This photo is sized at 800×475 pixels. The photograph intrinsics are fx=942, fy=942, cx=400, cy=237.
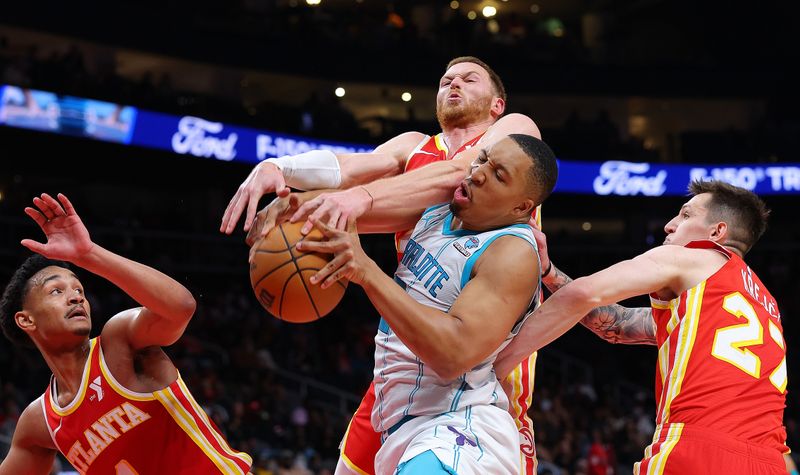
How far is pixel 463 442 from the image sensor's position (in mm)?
3135

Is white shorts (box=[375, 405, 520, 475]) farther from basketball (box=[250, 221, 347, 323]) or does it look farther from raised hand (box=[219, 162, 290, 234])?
raised hand (box=[219, 162, 290, 234])

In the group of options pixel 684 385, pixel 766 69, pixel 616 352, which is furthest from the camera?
pixel 766 69

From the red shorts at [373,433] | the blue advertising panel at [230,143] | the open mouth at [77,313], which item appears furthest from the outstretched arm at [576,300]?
the blue advertising panel at [230,143]

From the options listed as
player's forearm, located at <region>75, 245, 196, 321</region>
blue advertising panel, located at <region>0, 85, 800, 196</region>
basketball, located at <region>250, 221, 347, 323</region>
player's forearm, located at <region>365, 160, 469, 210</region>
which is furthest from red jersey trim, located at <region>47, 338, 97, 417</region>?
blue advertising panel, located at <region>0, 85, 800, 196</region>

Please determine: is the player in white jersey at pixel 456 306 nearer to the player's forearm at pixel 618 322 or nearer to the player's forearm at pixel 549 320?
the player's forearm at pixel 549 320

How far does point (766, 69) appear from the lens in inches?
906

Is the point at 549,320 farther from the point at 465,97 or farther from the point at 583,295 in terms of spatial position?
the point at 465,97

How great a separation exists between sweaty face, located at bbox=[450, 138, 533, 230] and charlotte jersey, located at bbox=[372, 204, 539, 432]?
2.2 inches

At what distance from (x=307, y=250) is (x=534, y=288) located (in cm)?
83

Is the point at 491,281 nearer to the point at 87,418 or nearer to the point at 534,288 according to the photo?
the point at 534,288

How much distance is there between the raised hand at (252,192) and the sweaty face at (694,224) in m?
1.67

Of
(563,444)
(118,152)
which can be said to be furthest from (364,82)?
(563,444)

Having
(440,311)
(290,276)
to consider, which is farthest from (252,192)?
(440,311)

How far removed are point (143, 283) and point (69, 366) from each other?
83cm
